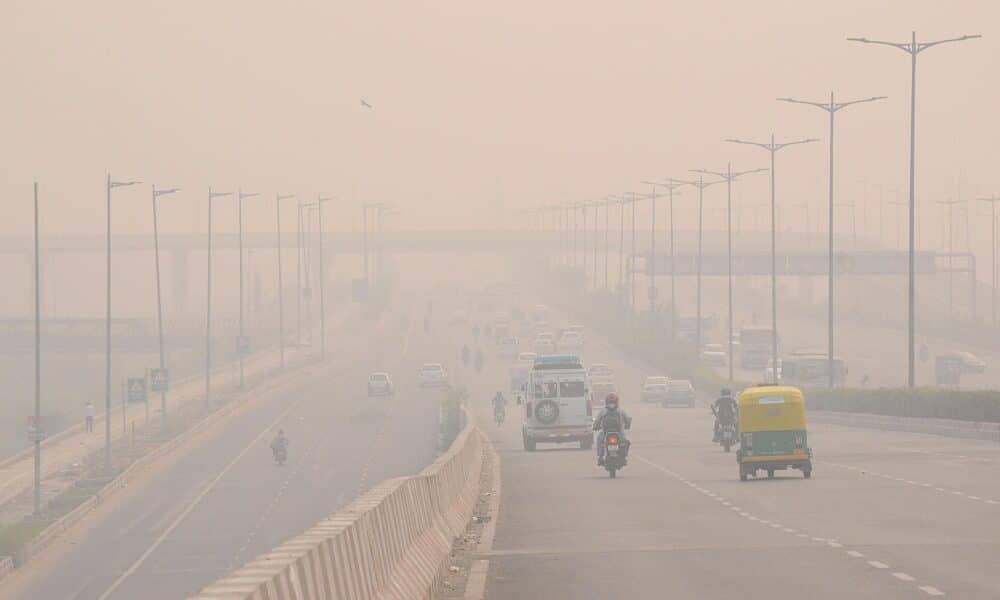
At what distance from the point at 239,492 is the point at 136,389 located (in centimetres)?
1210

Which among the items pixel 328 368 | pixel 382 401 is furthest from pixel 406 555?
pixel 328 368

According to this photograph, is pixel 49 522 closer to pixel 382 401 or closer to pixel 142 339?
pixel 382 401

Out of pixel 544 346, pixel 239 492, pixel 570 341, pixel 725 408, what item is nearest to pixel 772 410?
pixel 725 408

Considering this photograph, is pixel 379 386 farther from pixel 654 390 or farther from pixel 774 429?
pixel 774 429

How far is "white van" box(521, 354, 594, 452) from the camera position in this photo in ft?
195

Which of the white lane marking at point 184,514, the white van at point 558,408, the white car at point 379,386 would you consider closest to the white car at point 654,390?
the white car at point 379,386

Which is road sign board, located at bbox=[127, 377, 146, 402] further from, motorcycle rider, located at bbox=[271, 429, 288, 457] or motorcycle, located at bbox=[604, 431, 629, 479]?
motorcycle, located at bbox=[604, 431, 629, 479]

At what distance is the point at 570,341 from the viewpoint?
150250 mm

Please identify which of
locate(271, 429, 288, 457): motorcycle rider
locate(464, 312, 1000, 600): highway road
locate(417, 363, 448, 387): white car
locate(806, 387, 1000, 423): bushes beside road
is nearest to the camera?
locate(464, 312, 1000, 600): highway road

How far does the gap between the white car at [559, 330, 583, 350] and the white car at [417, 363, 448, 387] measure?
2851 centimetres

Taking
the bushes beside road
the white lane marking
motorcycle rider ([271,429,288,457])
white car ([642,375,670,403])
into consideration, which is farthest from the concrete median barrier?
white car ([642,375,670,403])

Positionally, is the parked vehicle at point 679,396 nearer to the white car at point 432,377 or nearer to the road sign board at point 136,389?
the white car at point 432,377

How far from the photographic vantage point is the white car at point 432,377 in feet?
393

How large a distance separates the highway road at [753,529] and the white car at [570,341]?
9819 centimetres
